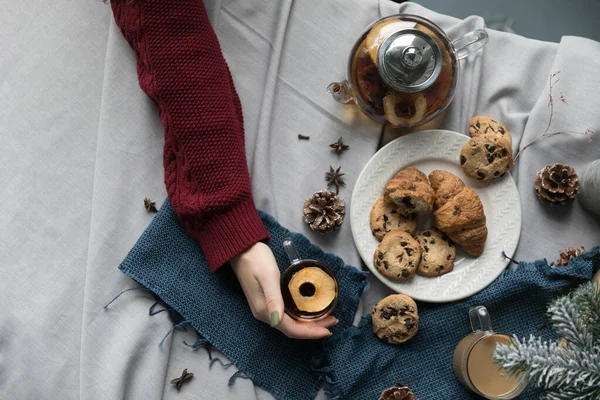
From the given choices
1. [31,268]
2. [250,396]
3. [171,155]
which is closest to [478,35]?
[171,155]

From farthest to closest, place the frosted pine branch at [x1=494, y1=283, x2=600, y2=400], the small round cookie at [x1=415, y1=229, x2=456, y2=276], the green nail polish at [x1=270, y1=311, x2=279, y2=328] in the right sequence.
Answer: the small round cookie at [x1=415, y1=229, x2=456, y2=276], the green nail polish at [x1=270, y1=311, x2=279, y2=328], the frosted pine branch at [x1=494, y1=283, x2=600, y2=400]

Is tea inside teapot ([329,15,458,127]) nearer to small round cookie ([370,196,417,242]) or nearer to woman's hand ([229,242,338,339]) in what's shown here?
small round cookie ([370,196,417,242])

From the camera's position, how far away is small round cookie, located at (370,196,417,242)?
103 cm

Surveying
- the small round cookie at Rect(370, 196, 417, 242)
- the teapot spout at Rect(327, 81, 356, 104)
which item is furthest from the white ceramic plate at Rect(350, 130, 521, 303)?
the teapot spout at Rect(327, 81, 356, 104)

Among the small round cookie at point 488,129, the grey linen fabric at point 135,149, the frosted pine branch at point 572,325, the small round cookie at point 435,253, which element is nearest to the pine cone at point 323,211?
the grey linen fabric at point 135,149

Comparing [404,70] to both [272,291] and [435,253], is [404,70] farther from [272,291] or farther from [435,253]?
[272,291]

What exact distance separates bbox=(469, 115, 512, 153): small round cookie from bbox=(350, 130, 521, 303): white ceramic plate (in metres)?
0.03

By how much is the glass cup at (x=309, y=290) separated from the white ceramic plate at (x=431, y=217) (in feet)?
0.29

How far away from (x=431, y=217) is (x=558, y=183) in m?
0.24

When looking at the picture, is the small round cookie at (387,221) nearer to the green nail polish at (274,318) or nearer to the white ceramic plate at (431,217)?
the white ceramic plate at (431,217)

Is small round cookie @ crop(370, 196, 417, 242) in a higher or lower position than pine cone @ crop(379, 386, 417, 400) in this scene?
higher

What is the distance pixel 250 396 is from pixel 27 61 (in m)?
0.76

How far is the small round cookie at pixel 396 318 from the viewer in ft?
3.25

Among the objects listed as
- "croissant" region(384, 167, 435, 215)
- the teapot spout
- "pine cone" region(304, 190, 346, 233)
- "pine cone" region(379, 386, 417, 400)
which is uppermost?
the teapot spout
